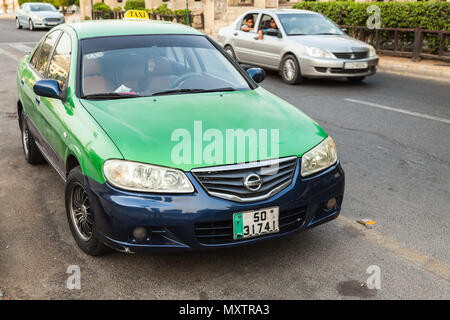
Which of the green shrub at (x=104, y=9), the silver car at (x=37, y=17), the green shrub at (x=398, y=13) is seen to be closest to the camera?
the green shrub at (x=398, y=13)

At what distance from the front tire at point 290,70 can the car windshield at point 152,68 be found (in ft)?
21.8

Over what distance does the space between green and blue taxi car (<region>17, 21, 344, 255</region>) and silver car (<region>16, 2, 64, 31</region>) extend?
26209 mm

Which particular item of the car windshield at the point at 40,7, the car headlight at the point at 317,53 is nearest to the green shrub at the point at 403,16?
the car headlight at the point at 317,53

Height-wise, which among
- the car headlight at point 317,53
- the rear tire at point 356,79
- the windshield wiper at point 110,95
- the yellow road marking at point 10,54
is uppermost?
the windshield wiper at point 110,95

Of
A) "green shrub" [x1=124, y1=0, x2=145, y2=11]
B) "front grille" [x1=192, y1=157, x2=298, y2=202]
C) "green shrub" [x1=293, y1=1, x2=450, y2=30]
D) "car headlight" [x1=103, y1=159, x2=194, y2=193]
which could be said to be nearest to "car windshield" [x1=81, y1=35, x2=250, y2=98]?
"car headlight" [x1=103, y1=159, x2=194, y2=193]

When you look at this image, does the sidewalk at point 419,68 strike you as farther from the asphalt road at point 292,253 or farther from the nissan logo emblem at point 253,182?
the nissan logo emblem at point 253,182

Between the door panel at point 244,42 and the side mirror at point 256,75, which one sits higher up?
the side mirror at point 256,75

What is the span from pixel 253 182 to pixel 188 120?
29.2 inches

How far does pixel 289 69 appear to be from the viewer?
11570 millimetres

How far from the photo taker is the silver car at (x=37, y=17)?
28.5 metres

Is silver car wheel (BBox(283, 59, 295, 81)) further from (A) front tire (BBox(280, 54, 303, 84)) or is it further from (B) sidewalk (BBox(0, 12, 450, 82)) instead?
(B) sidewalk (BBox(0, 12, 450, 82))
